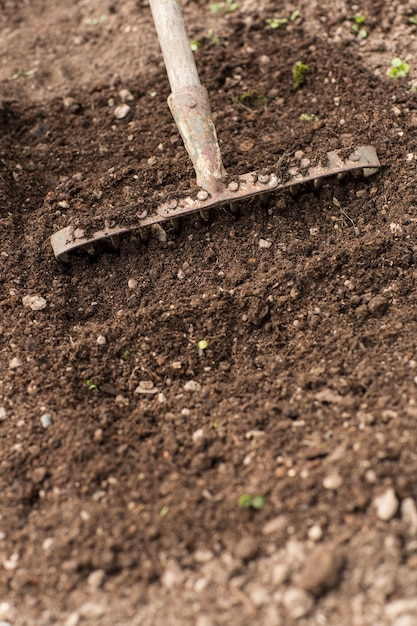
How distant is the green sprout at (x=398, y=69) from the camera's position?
11.8 feet

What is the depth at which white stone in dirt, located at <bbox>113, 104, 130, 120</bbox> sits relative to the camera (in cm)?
370

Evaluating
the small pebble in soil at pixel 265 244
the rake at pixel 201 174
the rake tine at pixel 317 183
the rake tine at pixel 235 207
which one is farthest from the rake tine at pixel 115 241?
the rake tine at pixel 317 183

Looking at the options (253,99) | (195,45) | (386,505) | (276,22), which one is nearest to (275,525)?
(386,505)

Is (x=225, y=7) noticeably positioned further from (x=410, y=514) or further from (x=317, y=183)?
(x=410, y=514)

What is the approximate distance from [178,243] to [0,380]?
1.05 metres

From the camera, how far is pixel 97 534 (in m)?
2.21

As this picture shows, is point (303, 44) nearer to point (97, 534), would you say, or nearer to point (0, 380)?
point (0, 380)

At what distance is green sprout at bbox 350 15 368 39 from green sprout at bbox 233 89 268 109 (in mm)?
763

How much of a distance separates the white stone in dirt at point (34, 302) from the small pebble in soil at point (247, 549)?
142cm

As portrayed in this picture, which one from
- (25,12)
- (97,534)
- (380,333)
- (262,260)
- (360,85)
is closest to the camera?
(97,534)

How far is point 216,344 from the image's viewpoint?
2.75 meters

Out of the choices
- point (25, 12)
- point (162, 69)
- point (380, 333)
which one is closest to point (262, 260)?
point (380, 333)

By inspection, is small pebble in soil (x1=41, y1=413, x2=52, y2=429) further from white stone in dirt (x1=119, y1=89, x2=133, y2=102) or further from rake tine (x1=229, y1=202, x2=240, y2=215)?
white stone in dirt (x1=119, y1=89, x2=133, y2=102)

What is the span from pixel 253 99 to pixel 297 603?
273cm
